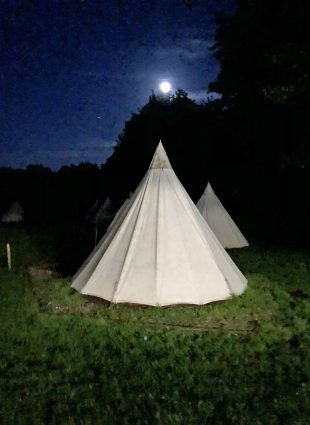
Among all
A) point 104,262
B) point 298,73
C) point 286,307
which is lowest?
point 286,307

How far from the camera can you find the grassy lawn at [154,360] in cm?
482

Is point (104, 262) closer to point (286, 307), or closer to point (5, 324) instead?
point (5, 324)

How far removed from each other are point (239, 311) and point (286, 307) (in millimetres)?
1131

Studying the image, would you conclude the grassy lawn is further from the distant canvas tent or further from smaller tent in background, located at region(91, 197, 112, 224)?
the distant canvas tent

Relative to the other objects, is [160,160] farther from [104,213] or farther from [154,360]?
[104,213]

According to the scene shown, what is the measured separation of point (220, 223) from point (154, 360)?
999 cm

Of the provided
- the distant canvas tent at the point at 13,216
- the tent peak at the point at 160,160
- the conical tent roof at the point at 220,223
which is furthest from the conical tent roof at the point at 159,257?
the distant canvas tent at the point at 13,216

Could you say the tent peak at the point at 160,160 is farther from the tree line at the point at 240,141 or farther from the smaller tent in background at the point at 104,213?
the smaller tent in background at the point at 104,213

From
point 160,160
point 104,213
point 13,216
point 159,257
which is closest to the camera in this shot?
point 159,257

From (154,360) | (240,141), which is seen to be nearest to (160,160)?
(154,360)

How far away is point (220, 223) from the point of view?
15.5m

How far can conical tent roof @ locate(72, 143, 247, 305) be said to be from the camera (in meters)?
8.45

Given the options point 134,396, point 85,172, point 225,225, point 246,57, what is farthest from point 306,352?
point 85,172

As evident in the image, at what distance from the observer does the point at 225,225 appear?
15.6 metres
